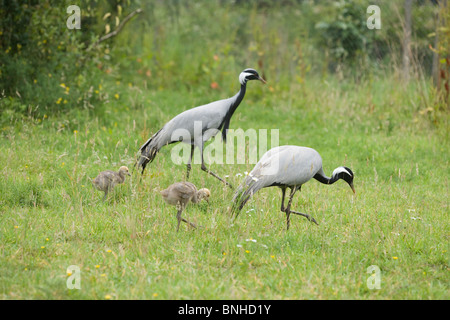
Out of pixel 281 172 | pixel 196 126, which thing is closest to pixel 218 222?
pixel 281 172

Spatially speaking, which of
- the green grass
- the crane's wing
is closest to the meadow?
the green grass

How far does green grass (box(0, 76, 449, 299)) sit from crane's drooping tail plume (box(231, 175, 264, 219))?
11 cm

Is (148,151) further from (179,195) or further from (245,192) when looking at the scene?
(245,192)

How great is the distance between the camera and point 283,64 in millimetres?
11789

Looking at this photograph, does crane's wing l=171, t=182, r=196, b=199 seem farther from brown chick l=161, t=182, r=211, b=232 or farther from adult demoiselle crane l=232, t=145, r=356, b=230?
adult demoiselle crane l=232, t=145, r=356, b=230

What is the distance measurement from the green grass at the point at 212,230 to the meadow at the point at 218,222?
15 mm

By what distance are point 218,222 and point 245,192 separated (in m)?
0.37

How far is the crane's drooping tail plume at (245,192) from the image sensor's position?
16.6ft

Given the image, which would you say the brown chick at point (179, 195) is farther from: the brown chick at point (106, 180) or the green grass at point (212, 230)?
the brown chick at point (106, 180)

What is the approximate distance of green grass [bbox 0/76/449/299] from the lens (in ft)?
13.6

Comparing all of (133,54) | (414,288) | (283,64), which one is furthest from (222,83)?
(414,288)

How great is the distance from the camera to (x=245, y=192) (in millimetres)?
5102

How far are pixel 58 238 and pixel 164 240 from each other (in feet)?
3.06

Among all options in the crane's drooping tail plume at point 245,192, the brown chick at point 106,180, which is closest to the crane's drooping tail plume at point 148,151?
the brown chick at point 106,180
